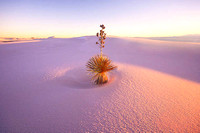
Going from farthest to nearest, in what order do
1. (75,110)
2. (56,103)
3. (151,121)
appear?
(56,103), (75,110), (151,121)

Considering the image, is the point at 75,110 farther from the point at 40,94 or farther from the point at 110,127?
the point at 40,94

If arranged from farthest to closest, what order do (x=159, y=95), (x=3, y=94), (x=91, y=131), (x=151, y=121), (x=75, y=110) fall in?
1. (x=3, y=94)
2. (x=159, y=95)
3. (x=75, y=110)
4. (x=151, y=121)
5. (x=91, y=131)

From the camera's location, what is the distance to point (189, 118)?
220 cm

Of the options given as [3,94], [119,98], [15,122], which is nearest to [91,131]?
[119,98]

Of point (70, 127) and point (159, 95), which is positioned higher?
point (159, 95)

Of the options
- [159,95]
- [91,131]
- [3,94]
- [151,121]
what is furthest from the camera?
[3,94]

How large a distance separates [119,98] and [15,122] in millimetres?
2506

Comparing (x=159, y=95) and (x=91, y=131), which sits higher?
(x=159, y=95)

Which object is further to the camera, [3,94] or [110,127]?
[3,94]

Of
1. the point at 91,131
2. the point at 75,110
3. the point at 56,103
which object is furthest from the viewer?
the point at 56,103

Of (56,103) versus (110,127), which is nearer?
(110,127)

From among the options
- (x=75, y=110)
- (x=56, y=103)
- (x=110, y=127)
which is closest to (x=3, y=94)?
(x=56, y=103)

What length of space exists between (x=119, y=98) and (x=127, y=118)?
2.32 ft

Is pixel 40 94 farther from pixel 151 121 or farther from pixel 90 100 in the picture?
pixel 151 121
